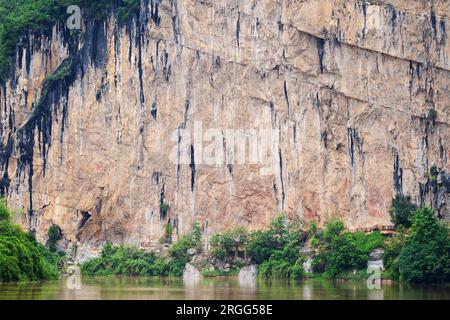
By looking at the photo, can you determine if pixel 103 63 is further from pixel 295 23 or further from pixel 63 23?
pixel 295 23

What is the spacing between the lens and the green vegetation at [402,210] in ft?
188

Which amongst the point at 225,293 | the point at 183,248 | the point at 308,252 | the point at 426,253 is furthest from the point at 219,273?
the point at 225,293

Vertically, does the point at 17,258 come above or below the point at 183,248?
below

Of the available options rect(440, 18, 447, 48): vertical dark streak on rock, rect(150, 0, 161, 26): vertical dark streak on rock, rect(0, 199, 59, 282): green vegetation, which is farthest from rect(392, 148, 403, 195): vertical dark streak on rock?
rect(0, 199, 59, 282): green vegetation

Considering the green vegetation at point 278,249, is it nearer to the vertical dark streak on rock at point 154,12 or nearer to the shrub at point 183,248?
the shrub at point 183,248

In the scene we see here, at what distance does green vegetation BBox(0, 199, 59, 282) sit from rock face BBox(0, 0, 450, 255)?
61.0 feet

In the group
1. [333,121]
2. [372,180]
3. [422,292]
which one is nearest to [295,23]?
[333,121]

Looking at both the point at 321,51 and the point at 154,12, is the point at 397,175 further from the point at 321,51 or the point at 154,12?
the point at 154,12

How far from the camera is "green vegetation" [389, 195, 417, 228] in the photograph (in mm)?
57312

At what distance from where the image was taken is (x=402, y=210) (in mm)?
58312

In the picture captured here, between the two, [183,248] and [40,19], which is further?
[40,19]

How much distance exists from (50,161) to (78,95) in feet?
14.1

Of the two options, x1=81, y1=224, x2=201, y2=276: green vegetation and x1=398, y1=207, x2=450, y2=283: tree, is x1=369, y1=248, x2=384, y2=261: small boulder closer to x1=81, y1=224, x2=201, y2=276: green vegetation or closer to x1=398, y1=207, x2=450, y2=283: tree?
x1=398, y1=207, x2=450, y2=283: tree

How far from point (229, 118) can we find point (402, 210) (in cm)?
1263
